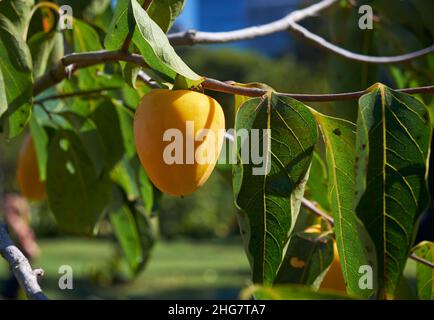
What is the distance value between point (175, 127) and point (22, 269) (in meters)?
0.23

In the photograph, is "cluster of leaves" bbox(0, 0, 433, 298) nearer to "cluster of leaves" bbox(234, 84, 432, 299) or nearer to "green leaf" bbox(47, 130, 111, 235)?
"cluster of leaves" bbox(234, 84, 432, 299)

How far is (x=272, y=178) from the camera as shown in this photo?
883mm

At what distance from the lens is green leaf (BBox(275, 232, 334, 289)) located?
116cm

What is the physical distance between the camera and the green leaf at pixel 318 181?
1309 millimetres

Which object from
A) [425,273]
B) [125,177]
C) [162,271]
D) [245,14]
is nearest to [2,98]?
[125,177]

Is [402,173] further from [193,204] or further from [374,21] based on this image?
[193,204]

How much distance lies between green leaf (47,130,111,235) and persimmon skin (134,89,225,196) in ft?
2.06

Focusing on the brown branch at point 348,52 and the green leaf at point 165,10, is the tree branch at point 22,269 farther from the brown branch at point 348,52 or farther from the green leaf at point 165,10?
the brown branch at point 348,52

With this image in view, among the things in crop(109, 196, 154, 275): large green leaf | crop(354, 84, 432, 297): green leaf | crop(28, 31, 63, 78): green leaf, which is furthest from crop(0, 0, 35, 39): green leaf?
crop(109, 196, 154, 275): large green leaf

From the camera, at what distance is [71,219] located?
1513mm

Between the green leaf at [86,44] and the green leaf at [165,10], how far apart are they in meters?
0.38

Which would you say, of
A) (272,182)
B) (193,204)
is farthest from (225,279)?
(272,182)
